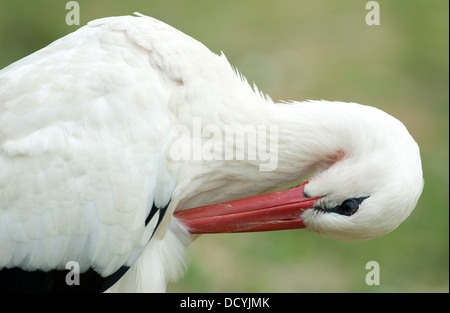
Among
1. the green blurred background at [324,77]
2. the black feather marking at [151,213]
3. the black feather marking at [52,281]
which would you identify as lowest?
the black feather marking at [52,281]

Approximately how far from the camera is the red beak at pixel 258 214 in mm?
4203

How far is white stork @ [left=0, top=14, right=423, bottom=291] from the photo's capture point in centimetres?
392

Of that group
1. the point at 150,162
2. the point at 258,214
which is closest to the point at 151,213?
the point at 150,162

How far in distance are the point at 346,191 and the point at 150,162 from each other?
3.50 ft

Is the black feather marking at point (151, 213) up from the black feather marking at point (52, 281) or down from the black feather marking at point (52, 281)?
up

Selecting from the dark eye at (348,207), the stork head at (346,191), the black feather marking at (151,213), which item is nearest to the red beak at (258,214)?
the stork head at (346,191)

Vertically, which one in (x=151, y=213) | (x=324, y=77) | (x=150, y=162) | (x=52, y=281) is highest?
(x=324, y=77)

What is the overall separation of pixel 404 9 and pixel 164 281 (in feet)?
26.4

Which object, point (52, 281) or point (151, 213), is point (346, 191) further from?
point (52, 281)

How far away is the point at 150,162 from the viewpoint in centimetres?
400

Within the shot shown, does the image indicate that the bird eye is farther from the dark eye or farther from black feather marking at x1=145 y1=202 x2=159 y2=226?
black feather marking at x1=145 y1=202 x2=159 y2=226

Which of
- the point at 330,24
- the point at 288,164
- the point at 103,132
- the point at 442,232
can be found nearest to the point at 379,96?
the point at 330,24

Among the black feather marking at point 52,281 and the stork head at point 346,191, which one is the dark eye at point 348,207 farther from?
the black feather marking at point 52,281
